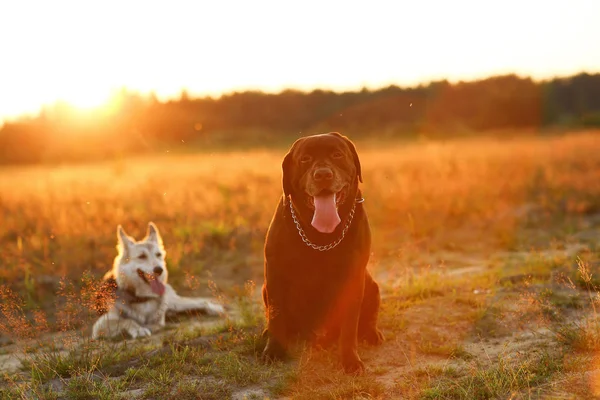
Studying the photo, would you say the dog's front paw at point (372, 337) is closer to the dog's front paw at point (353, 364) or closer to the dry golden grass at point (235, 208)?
the dog's front paw at point (353, 364)

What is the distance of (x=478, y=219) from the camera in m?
9.73

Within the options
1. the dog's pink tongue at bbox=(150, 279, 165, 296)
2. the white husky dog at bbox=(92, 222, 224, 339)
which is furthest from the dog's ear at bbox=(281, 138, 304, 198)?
the dog's pink tongue at bbox=(150, 279, 165, 296)

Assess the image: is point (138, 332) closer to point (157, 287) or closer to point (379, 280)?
point (157, 287)

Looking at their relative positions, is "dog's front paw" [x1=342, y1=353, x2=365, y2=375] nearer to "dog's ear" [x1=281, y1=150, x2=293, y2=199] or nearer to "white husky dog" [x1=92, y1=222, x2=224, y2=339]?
"dog's ear" [x1=281, y1=150, x2=293, y2=199]

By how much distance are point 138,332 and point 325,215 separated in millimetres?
2711

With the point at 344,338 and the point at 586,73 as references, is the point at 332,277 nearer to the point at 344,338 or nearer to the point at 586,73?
the point at 344,338

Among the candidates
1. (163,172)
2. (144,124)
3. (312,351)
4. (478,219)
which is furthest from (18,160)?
(312,351)

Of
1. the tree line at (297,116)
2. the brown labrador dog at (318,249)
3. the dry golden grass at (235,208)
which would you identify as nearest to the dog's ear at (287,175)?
the brown labrador dog at (318,249)

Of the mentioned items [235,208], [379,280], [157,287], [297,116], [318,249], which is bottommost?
[379,280]

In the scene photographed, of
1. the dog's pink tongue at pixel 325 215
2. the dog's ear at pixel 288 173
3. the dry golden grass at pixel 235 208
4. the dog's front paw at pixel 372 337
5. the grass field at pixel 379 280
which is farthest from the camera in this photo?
the dry golden grass at pixel 235 208

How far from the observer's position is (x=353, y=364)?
12.3ft

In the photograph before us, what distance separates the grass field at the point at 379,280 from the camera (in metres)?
3.53

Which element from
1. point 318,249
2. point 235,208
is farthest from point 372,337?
point 235,208

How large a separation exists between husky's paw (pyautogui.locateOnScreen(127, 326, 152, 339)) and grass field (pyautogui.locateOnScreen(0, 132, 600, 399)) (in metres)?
0.29
